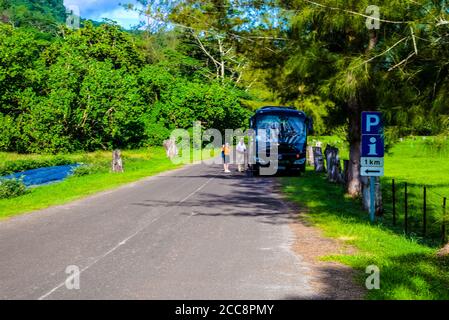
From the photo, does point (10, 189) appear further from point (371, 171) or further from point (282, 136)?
point (282, 136)

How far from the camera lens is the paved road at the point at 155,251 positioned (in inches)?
265

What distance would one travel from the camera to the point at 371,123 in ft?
39.3

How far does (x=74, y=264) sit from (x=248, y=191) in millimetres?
11932

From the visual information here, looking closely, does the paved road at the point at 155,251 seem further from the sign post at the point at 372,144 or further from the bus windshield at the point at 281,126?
the bus windshield at the point at 281,126

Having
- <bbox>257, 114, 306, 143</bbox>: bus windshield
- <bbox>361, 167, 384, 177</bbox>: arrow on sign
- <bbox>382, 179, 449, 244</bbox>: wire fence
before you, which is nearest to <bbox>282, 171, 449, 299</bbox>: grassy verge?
<bbox>382, 179, 449, 244</bbox>: wire fence

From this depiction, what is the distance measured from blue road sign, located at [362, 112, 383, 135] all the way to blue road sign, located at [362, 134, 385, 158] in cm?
11

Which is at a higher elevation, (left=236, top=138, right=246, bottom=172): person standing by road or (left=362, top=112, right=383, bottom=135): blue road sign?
(left=362, top=112, right=383, bottom=135): blue road sign

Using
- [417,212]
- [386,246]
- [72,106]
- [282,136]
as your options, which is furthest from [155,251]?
[72,106]

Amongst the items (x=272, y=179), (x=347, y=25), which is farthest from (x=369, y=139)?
(x=272, y=179)

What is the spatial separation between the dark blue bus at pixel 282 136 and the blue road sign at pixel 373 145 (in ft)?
47.0

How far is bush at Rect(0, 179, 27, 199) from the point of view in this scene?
18812mm

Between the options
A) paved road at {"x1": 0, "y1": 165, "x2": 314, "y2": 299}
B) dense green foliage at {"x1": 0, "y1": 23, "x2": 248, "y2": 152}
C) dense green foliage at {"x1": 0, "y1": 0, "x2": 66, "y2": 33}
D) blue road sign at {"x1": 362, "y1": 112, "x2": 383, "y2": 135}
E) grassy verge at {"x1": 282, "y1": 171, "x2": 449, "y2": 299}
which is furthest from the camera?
dense green foliage at {"x1": 0, "y1": 0, "x2": 66, "y2": 33}

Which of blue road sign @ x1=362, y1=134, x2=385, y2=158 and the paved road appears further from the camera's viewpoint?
blue road sign @ x1=362, y1=134, x2=385, y2=158

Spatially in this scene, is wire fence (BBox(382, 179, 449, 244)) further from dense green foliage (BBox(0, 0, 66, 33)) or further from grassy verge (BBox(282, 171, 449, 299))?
dense green foliage (BBox(0, 0, 66, 33))
